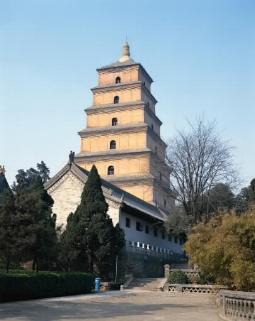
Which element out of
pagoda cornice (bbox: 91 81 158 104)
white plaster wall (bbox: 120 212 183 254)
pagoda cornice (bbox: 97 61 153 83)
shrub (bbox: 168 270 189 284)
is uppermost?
pagoda cornice (bbox: 97 61 153 83)

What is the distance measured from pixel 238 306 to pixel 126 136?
113 ft

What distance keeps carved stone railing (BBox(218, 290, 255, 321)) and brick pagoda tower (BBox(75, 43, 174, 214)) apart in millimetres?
30754

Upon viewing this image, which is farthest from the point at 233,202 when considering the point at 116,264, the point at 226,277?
the point at 226,277

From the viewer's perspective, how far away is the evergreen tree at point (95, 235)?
28484 mm

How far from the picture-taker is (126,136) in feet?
150

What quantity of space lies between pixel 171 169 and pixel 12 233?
17.3 m

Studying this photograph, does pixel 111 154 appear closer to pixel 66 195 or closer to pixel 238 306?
pixel 66 195

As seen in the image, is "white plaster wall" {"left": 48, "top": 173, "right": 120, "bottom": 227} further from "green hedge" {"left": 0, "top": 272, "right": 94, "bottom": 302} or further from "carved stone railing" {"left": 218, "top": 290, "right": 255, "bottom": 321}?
"carved stone railing" {"left": 218, "top": 290, "right": 255, "bottom": 321}

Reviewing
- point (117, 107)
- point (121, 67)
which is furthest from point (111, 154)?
point (121, 67)

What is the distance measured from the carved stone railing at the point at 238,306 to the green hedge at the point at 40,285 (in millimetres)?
8126

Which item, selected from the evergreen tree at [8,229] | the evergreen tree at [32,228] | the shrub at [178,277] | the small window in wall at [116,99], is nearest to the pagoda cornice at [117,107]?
the small window in wall at [116,99]

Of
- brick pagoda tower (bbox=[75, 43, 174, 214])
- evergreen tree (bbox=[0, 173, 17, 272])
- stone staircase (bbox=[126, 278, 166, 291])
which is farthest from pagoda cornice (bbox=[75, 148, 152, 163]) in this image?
evergreen tree (bbox=[0, 173, 17, 272])

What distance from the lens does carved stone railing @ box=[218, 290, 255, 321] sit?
1132 centimetres

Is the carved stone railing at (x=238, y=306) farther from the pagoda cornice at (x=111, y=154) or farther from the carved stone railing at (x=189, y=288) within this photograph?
the pagoda cornice at (x=111, y=154)
